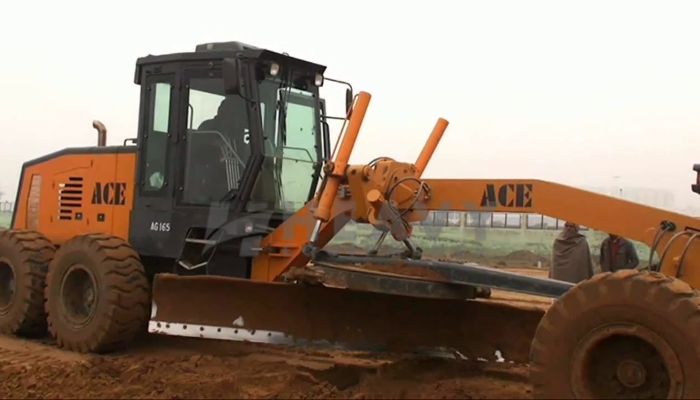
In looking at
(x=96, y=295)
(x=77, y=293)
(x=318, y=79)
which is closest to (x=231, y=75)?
(x=318, y=79)

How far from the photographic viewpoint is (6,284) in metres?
9.01

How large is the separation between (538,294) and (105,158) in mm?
5100

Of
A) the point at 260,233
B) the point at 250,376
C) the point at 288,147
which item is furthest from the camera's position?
the point at 288,147

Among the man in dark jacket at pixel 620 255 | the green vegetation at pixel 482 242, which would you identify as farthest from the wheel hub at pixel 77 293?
the green vegetation at pixel 482 242

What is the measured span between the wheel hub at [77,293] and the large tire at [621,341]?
4.78 metres

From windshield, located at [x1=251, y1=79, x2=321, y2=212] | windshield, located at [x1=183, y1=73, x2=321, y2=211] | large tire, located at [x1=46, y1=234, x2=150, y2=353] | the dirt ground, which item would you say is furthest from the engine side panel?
windshield, located at [x1=251, y1=79, x2=321, y2=212]

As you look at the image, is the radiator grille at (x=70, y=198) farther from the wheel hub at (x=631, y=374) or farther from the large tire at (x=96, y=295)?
the wheel hub at (x=631, y=374)

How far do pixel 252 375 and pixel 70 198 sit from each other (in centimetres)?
372

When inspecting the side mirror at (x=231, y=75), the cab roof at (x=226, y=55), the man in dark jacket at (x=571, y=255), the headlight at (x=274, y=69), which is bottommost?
the man in dark jacket at (x=571, y=255)

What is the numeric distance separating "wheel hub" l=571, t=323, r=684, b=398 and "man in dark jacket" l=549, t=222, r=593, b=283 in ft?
14.5

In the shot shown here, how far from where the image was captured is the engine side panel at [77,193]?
8430 mm

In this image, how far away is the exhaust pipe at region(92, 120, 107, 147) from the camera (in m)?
9.26

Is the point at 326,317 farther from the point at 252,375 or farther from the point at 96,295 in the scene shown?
the point at 96,295

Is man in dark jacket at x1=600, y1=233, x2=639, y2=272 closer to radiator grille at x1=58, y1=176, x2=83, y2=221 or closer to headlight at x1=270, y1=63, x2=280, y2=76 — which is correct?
headlight at x1=270, y1=63, x2=280, y2=76
